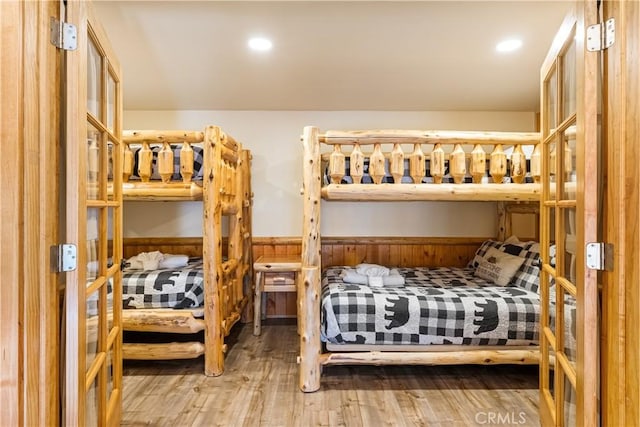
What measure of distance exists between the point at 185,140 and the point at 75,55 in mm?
1457

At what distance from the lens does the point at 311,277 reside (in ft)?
7.55

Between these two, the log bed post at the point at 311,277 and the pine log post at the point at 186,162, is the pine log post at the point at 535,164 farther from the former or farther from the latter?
the pine log post at the point at 186,162

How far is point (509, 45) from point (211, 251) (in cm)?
262

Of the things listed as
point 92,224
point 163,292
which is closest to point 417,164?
point 92,224

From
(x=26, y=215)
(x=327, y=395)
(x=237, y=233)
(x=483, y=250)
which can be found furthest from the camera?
(x=483, y=250)

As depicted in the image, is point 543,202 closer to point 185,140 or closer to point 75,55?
point 75,55

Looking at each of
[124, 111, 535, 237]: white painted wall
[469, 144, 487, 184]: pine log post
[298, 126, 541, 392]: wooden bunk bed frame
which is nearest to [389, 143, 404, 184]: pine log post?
[298, 126, 541, 392]: wooden bunk bed frame

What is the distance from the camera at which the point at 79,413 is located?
3.51ft

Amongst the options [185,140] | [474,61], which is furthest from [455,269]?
[185,140]

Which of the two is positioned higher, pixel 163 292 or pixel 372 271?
pixel 372 271

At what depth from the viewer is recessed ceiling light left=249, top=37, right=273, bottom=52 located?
2.34 metres

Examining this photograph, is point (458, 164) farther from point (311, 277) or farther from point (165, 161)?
point (165, 161)

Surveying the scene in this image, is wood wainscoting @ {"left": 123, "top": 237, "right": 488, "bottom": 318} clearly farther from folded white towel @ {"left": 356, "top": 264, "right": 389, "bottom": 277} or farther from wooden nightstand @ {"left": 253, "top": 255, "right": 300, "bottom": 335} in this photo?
folded white towel @ {"left": 356, "top": 264, "right": 389, "bottom": 277}

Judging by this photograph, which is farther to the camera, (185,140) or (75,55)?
(185,140)
